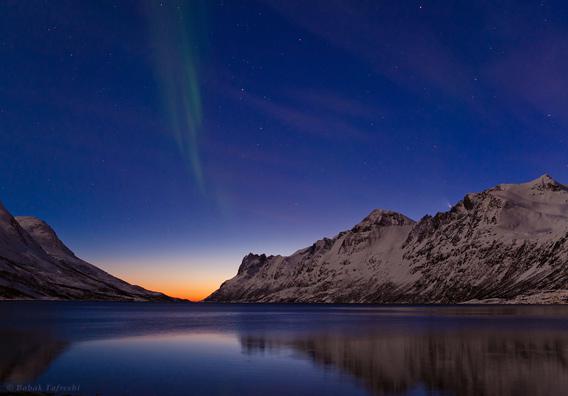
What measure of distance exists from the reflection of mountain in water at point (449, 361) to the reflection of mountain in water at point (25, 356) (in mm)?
21060

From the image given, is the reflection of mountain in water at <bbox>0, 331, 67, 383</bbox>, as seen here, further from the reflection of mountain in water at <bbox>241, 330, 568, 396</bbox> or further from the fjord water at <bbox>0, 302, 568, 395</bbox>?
the reflection of mountain in water at <bbox>241, 330, 568, 396</bbox>

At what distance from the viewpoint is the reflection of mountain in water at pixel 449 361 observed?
3494cm

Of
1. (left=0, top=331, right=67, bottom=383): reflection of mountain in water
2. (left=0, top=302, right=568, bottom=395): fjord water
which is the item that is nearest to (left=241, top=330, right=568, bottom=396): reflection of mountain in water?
(left=0, top=302, right=568, bottom=395): fjord water

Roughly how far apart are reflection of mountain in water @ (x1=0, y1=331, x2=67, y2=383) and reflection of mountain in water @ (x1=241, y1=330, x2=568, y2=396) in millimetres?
21060

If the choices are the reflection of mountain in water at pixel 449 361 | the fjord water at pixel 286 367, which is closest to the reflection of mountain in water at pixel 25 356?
the fjord water at pixel 286 367

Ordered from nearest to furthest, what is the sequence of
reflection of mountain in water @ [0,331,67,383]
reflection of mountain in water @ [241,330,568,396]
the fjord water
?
1. the fjord water
2. reflection of mountain in water @ [241,330,568,396]
3. reflection of mountain in water @ [0,331,67,383]

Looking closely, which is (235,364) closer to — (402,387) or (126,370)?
(126,370)

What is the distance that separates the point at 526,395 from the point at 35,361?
38940 millimetres

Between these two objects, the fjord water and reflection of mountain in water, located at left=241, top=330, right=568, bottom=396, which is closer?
the fjord water

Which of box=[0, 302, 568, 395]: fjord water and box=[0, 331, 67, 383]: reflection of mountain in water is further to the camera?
box=[0, 331, 67, 383]: reflection of mountain in water

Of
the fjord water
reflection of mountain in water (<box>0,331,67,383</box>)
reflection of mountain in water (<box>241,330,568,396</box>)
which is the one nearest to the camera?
the fjord water

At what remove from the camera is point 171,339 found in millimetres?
73312

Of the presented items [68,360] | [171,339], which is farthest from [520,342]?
[68,360]

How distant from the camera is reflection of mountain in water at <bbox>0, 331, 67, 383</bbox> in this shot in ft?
123
